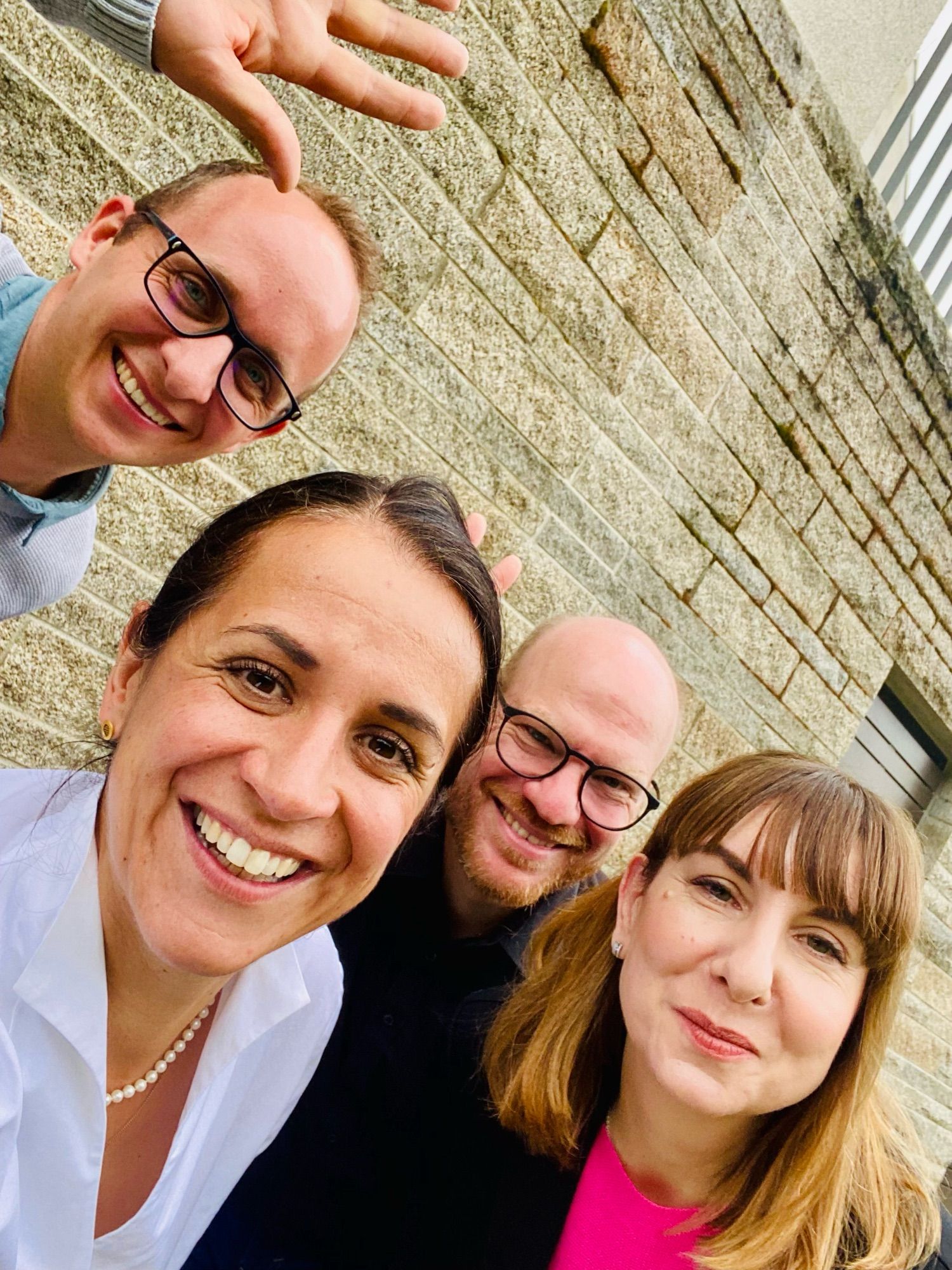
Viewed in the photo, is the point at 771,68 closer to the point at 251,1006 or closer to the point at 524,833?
the point at 524,833

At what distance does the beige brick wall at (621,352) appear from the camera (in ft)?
7.95

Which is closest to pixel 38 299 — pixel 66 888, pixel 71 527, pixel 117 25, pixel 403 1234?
pixel 71 527

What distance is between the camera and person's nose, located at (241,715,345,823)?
1.12 meters

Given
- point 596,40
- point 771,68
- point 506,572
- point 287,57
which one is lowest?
point 506,572

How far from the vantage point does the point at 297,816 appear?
1.14m

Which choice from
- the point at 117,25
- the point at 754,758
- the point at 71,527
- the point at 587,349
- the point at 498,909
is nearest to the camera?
the point at 117,25

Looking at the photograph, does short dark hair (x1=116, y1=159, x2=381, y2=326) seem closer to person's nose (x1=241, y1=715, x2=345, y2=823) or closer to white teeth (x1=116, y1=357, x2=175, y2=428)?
white teeth (x1=116, y1=357, x2=175, y2=428)

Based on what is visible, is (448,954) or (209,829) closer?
(209,829)

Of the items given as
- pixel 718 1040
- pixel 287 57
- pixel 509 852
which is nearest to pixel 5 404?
pixel 287 57

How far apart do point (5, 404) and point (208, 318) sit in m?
0.41

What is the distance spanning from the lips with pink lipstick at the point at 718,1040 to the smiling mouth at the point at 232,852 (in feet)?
2.43

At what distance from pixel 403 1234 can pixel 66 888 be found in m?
1.03

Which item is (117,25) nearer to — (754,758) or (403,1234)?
(754,758)

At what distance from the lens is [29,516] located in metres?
1.71
